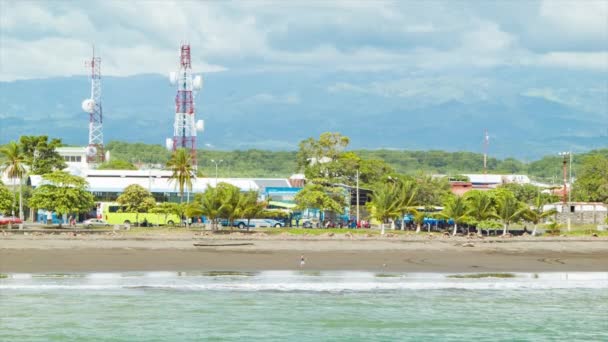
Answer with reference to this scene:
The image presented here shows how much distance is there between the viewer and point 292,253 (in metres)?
50.6

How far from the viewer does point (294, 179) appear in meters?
141

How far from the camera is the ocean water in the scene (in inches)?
1185

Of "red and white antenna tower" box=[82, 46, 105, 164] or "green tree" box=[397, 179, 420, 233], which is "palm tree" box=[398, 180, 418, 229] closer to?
"green tree" box=[397, 179, 420, 233]

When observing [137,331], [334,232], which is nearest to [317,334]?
[137,331]

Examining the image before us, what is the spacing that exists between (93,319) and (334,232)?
36.9 meters

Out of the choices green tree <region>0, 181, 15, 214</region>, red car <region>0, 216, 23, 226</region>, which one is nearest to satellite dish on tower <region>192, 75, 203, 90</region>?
green tree <region>0, 181, 15, 214</region>

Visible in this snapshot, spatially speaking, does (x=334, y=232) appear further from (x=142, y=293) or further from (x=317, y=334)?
(x=317, y=334)

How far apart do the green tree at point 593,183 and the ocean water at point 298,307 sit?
232 feet

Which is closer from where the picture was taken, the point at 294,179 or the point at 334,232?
the point at 334,232

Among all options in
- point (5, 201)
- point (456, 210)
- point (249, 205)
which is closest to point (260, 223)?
point (249, 205)

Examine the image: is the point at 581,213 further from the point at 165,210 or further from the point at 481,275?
the point at 481,275

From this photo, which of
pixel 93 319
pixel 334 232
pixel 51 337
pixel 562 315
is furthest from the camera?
pixel 334 232

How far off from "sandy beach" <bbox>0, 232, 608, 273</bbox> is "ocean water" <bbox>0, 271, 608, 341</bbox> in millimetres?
→ 3233

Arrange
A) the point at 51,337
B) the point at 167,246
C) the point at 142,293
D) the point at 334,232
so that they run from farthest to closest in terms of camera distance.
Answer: the point at 334,232
the point at 167,246
the point at 142,293
the point at 51,337
